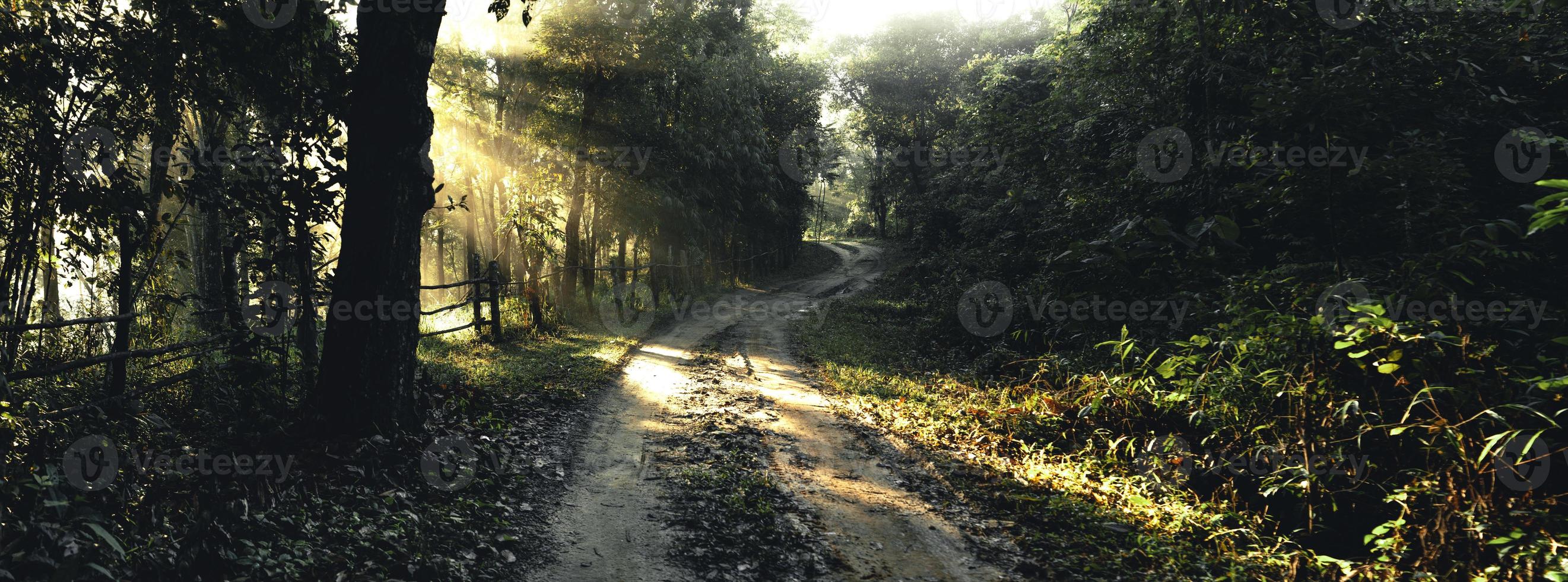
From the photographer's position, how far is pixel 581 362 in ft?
39.7

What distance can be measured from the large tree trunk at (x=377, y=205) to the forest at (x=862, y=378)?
0.10 ft

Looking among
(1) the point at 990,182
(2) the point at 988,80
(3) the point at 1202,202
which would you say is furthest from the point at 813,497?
(2) the point at 988,80

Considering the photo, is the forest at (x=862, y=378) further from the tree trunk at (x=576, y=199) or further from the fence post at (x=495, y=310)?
the tree trunk at (x=576, y=199)

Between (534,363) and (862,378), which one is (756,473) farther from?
(534,363)

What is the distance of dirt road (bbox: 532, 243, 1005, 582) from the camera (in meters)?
4.55

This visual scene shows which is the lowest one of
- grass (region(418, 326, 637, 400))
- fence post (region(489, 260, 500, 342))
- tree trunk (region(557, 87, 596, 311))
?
grass (region(418, 326, 637, 400))

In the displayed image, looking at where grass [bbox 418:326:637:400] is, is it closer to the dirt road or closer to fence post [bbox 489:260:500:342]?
fence post [bbox 489:260:500:342]

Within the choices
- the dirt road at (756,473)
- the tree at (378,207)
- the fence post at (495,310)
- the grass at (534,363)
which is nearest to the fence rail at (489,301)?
the fence post at (495,310)

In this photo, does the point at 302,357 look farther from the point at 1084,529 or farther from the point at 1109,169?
the point at 1109,169

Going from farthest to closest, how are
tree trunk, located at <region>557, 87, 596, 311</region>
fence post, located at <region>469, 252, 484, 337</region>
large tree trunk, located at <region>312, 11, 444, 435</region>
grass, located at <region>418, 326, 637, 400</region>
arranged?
tree trunk, located at <region>557, 87, 596, 311</region> → fence post, located at <region>469, 252, 484, 337</region> → grass, located at <region>418, 326, 637, 400</region> → large tree trunk, located at <region>312, 11, 444, 435</region>

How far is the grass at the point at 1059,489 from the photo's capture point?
4.59m

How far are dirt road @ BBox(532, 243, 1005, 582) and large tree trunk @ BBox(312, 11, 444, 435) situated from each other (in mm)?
1977

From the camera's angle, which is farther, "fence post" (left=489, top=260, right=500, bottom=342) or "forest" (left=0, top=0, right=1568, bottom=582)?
"fence post" (left=489, top=260, right=500, bottom=342)

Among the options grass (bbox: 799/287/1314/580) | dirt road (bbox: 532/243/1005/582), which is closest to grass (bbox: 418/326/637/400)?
dirt road (bbox: 532/243/1005/582)
